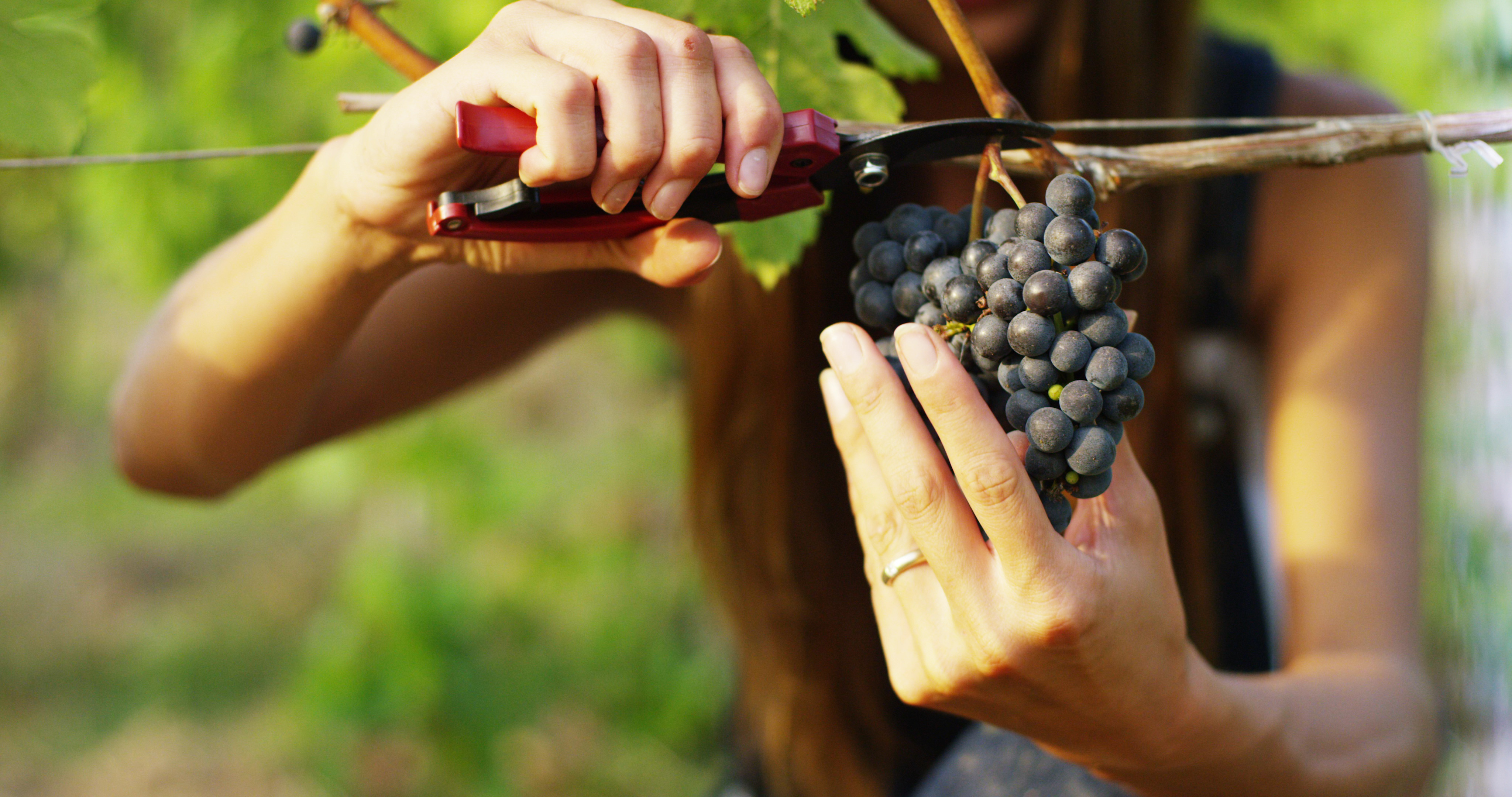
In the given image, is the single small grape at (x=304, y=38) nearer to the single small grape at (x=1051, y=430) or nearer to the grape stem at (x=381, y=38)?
the grape stem at (x=381, y=38)

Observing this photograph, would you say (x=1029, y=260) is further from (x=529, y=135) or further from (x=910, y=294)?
(x=529, y=135)

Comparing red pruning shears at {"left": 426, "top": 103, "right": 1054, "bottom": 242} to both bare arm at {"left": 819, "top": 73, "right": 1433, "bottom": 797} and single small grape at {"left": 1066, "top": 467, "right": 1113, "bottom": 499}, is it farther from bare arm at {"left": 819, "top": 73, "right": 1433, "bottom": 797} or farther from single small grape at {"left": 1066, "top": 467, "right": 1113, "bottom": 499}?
A: single small grape at {"left": 1066, "top": 467, "right": 1113, "bottom": 499}

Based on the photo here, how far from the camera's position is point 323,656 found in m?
2.34

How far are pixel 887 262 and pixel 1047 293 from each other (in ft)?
0.50

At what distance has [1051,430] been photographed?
21.7 inches

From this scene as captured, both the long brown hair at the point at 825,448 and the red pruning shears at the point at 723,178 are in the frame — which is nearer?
the red pruning shears at the point at 723,178

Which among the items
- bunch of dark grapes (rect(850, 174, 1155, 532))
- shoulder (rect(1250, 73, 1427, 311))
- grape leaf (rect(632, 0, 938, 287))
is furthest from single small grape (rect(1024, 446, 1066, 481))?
shoulder (rect(1250, 73, 1427, 311))

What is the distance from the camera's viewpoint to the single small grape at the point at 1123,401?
0.56 m

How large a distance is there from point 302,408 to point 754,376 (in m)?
0.64

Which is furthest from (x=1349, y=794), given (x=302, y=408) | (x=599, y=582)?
(x=599, y=582)

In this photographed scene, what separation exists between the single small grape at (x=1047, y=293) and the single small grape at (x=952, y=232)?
0.12 meters

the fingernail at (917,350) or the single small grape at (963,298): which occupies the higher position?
the single small grape at (963,298)

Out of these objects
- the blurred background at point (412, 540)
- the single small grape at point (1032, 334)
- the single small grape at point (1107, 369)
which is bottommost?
the blurred background at point (412, 540)

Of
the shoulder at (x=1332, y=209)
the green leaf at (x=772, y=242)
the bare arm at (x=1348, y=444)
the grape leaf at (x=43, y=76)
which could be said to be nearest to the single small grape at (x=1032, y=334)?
the green leaf at (x=772, y=242)
